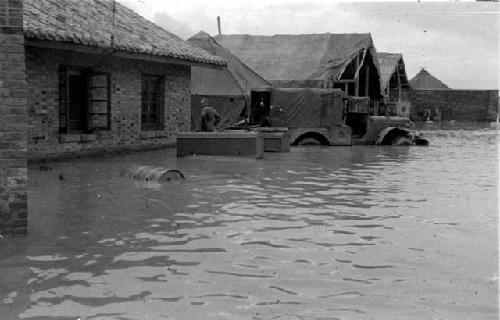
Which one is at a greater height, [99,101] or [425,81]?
[425,81]

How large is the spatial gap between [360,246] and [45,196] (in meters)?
4.97

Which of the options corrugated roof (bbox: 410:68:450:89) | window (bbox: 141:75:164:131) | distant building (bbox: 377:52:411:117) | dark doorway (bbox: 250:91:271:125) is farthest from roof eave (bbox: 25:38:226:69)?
corrugated roof (bbox: 410:68:450:89)

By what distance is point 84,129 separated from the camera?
15.3 meters

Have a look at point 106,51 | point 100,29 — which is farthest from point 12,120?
point 100,29

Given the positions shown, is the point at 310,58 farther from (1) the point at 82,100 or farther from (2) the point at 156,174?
(2) the point at 156,174

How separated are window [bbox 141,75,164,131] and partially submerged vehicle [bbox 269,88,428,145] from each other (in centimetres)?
496

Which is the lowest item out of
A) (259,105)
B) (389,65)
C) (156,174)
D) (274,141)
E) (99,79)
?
(156,174)

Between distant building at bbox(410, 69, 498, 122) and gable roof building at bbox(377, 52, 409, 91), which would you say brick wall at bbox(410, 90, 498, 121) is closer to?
distant building at bbox(410, 69, 498, 122)

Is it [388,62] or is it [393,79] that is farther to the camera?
[393,79]

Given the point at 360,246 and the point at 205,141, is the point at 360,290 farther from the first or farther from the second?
the point at 205,141

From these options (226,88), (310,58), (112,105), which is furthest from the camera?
(310,58)

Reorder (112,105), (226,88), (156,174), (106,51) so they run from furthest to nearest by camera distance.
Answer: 1. (226,88)
2. (112,105)
3. (106,51)
4. (156,174)

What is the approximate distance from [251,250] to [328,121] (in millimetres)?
16300

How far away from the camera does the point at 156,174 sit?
10648 mm
